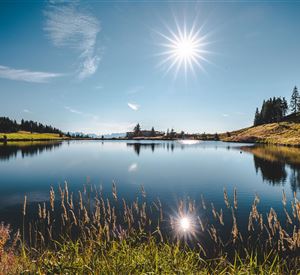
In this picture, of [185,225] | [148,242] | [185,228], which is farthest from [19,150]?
[148,242]

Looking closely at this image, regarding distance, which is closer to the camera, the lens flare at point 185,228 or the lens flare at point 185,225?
the lens flare at point 185,228

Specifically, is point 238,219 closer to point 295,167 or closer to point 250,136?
point 295,167

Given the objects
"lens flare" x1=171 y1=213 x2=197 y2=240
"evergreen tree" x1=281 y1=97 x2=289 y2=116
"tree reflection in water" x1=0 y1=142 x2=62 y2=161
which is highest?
"evergreen tree" x1=281 y1=97 x2=289 y2=116

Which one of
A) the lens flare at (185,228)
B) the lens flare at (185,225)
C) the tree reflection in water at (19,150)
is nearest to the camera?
the lens flare at (185,228)

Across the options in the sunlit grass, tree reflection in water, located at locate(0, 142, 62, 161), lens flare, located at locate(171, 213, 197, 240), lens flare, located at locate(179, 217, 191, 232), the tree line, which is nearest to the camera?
the sunlit grass

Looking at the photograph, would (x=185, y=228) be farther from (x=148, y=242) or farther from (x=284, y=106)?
(x=284, y=106)

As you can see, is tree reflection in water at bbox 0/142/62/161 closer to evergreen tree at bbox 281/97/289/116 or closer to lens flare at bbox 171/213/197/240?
lens flare at bbox 171/213/197/240

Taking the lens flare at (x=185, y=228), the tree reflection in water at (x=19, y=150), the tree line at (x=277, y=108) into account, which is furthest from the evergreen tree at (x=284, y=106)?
the lens flare at (x=185, y=228)

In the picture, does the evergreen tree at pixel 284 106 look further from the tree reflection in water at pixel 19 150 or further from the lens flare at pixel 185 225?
the lens flare at pixel 185 225

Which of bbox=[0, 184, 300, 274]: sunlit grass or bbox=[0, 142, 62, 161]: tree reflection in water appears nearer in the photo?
bbox=[0, 184, 300, 274]: sunlit grass

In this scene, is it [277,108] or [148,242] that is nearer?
[148,242]

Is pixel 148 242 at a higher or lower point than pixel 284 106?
lower

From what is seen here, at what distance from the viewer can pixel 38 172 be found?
4262 centimetres

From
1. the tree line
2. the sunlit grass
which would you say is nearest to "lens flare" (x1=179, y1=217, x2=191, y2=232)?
the sunlit grass
